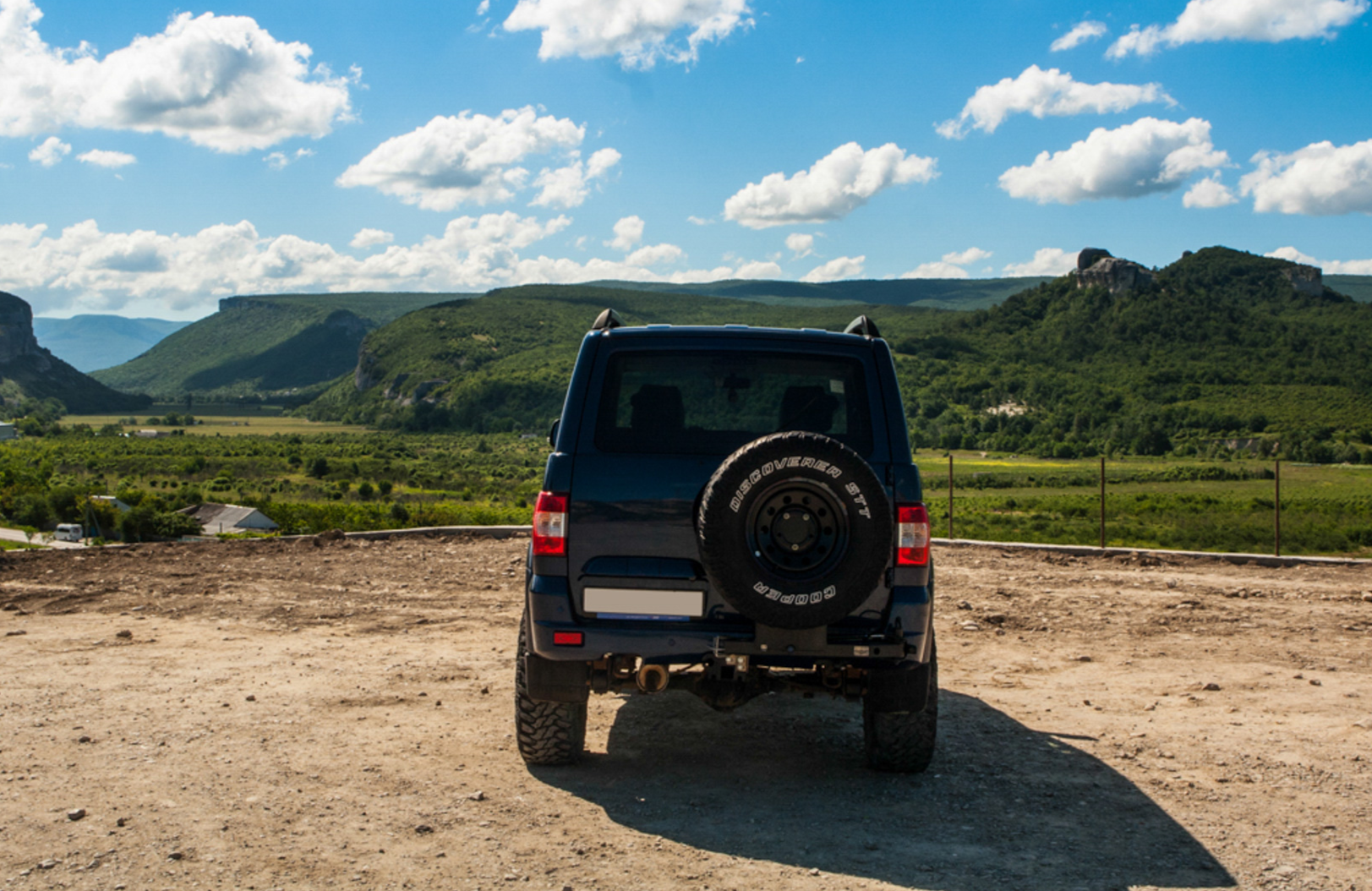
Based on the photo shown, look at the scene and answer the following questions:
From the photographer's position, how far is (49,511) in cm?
5606

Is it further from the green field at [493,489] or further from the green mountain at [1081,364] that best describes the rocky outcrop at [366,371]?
the green field at [493,489]

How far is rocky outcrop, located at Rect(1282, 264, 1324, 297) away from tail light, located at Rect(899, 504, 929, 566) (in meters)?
154

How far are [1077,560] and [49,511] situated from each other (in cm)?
5938

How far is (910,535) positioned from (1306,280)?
156 m

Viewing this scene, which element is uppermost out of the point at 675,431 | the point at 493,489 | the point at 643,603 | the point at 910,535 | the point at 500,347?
the point at 500,347

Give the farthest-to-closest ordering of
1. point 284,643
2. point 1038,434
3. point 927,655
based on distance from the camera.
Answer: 1. point 1038,434
2. point 284,643
3. point 927,655

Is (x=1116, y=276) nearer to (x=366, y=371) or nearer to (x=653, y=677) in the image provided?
(x=366, y=371)

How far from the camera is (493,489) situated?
239ft

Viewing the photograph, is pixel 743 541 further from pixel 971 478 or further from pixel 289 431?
pixel 289 431

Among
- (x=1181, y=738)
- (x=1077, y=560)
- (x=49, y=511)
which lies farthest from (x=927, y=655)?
(x=49, y=511)

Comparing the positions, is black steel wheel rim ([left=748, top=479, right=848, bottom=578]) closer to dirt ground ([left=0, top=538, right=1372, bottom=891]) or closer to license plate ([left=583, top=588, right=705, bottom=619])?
license plate ([left=583, top=588, right=705, bottom=619])

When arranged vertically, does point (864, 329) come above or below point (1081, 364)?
below

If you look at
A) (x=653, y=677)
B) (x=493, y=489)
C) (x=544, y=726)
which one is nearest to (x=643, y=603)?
(x=653, y=677)

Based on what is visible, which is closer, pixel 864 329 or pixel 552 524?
pixel 552 524
